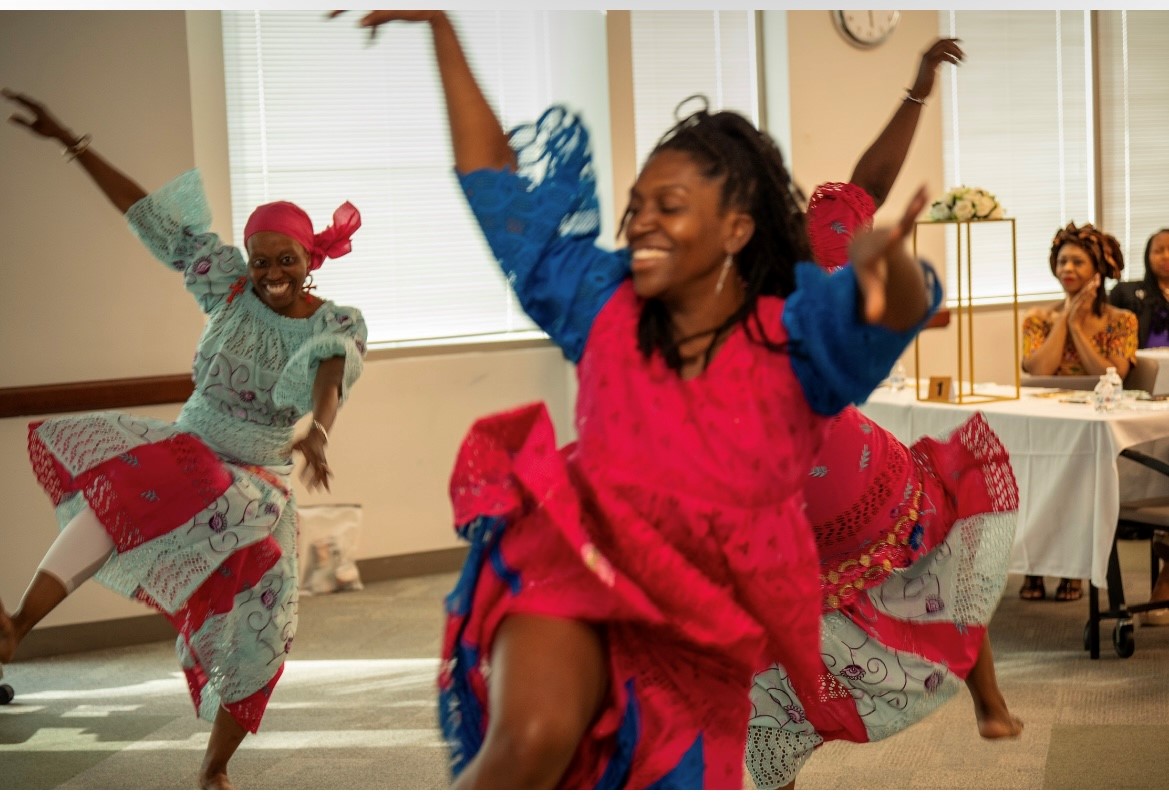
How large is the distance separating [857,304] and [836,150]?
5925 mm

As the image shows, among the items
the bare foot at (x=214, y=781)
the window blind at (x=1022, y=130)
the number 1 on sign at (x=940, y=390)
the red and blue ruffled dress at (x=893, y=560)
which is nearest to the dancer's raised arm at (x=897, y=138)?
the red and blue ruffled dress at (x=893, y=560)

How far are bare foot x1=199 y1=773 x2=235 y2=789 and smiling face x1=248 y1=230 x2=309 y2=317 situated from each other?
4.05 ft

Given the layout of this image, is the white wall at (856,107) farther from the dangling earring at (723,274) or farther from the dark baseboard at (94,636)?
the dangling earring at (723,274)

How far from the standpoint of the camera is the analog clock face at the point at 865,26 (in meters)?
7.53

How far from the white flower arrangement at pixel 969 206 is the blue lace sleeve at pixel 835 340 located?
347 centimetres

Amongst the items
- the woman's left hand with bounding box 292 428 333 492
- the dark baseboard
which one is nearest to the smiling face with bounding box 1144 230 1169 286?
the dark baseboard

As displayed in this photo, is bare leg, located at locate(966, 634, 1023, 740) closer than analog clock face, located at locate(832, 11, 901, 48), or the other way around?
bare leg, located at locate(966, 634, 1023, 740)

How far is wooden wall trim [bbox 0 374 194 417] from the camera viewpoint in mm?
5258

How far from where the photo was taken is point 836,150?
759cm

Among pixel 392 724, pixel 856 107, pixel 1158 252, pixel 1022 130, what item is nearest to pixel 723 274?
pixel 392 724

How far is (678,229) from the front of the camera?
2.02 meters

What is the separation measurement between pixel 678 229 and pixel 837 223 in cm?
110

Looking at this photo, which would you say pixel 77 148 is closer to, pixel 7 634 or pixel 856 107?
pixel 7 634

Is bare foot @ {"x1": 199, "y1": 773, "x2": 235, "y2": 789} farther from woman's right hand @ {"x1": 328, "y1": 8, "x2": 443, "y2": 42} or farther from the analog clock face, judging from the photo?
the analog clock face
